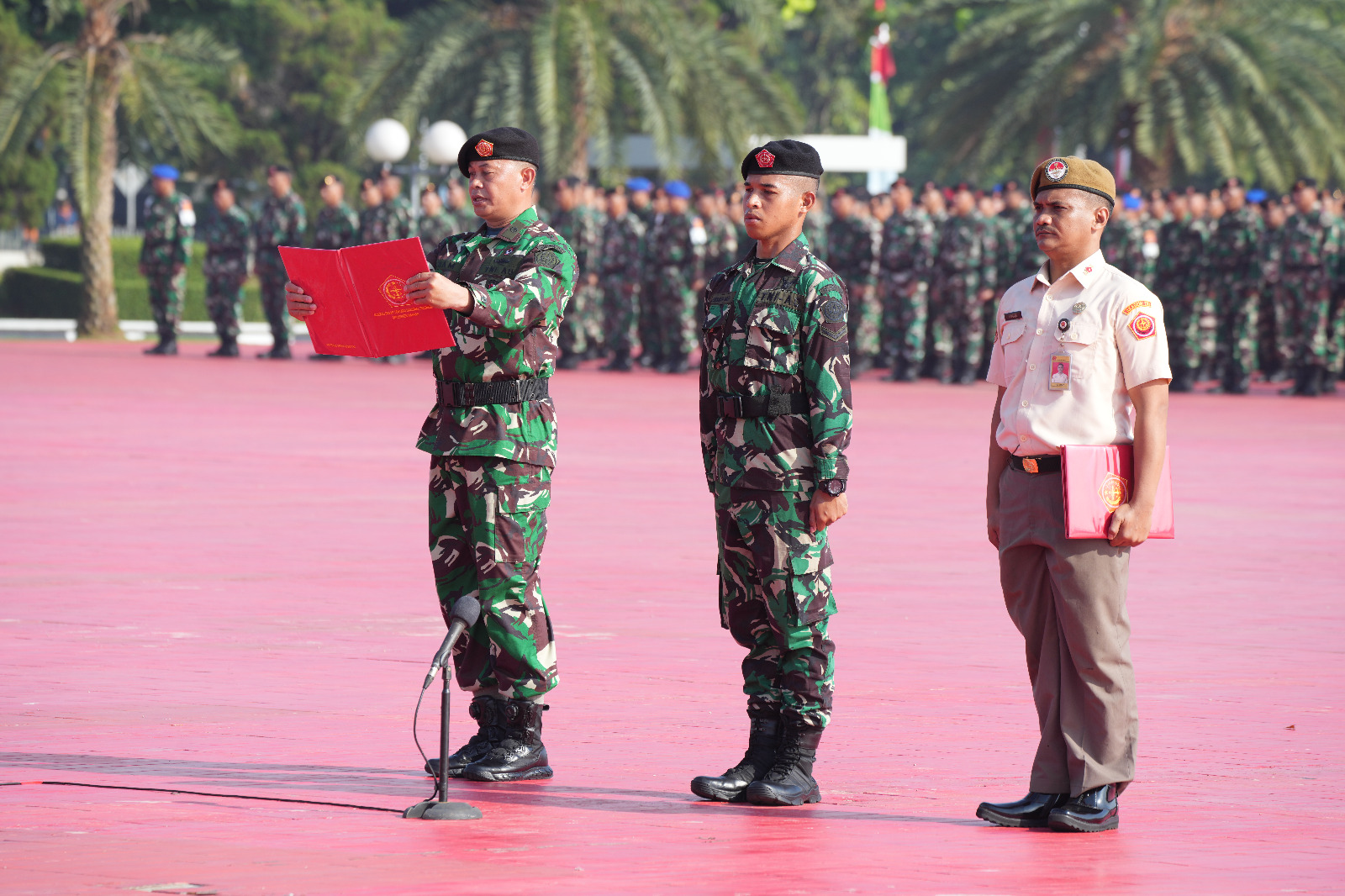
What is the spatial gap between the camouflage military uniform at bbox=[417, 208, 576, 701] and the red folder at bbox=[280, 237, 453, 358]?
250mm

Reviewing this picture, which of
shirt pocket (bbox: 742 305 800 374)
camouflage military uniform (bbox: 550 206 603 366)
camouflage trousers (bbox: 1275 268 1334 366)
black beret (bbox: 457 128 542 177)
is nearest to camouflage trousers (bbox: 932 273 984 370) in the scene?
camouflage trousers (bbox: 1275 268 1334 366)

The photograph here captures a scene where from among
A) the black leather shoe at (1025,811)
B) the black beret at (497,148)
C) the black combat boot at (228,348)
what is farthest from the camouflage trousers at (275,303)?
the black leather shoe at (1025,811)

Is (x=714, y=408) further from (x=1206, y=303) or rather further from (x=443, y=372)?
(x=1206, y=303)

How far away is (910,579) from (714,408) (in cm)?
419

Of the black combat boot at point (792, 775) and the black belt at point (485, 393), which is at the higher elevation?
the black belt at point (485, 393)

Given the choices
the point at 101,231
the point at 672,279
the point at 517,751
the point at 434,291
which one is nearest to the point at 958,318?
the point at 672,279

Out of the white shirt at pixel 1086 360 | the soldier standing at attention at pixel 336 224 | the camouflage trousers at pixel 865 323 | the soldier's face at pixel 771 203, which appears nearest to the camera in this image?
the white shirt at pixel 1086 360

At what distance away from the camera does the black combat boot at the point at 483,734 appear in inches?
247

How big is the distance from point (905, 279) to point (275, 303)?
325 inches

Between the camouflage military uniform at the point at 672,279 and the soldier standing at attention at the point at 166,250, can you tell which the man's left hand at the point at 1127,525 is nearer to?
the camouflage military uniform at the point at 672,279

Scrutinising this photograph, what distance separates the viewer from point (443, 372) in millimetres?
6312

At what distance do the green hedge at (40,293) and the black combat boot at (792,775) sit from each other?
33.6 metres

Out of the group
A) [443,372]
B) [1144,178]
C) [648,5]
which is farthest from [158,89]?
[443,372]

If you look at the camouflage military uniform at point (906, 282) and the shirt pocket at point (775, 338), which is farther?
the camouflage military uniform at point (906, 282)
